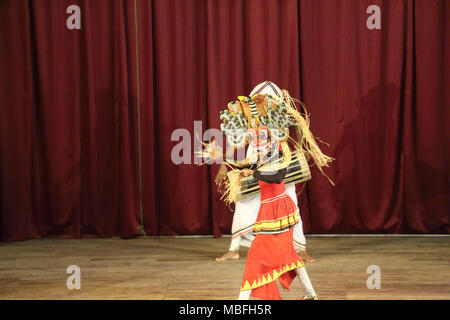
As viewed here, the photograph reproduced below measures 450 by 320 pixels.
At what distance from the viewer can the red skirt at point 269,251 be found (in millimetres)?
3097

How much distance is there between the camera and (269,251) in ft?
10.2

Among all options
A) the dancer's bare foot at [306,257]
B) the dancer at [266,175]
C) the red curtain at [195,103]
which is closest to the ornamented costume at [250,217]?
the dancer's bare foot at [306,257]

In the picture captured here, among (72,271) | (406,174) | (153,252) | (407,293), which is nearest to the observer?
(407,293)

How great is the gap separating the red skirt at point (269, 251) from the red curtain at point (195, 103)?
201cm

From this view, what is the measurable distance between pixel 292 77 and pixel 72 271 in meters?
2.46

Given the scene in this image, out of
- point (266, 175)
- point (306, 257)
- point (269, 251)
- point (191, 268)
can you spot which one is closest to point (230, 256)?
point (191, 268)

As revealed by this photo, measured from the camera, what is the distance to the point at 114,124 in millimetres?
5191

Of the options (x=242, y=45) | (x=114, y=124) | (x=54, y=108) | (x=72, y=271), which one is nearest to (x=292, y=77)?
(x=242, y=45)

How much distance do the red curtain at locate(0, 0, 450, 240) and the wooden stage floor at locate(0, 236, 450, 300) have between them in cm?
27

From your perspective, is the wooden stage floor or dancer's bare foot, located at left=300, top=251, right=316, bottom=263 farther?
dancer's bare foot, located at left=300, top=251, right=316, bottom=263

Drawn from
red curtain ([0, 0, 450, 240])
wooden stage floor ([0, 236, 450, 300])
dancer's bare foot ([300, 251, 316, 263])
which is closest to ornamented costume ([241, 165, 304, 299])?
wooden stage floor ([0, 236, 450, 300])

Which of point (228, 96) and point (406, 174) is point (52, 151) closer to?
point (228, 96)

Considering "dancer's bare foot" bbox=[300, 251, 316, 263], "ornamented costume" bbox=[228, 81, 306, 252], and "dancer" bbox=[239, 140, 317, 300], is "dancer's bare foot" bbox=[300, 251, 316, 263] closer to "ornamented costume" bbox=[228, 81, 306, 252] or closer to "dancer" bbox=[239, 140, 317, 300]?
"ornamented costume" bbox=[228, 81, 306, 252]

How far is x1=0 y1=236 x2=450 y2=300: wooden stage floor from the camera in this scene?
3.69m
